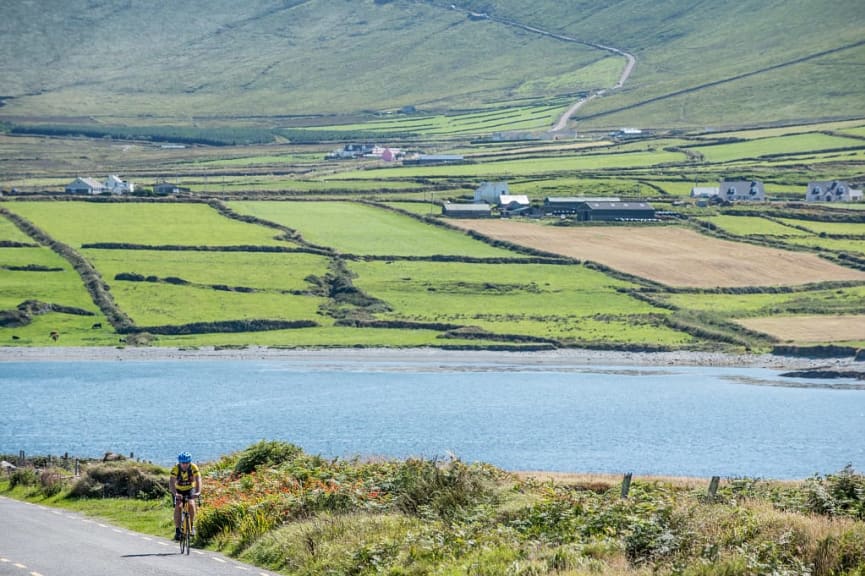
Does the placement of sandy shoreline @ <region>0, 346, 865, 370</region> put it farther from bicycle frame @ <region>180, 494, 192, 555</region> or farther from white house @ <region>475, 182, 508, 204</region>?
bicycle frame @ <region>180, 494, 192, 555</region>

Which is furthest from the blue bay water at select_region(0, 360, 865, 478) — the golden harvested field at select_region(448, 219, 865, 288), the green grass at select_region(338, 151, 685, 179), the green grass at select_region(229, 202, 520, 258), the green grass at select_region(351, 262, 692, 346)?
the green grass at select_region(338, 151, 685, 179)

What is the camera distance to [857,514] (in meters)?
24.5

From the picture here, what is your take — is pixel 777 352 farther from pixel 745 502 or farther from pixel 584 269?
pixel 745 502

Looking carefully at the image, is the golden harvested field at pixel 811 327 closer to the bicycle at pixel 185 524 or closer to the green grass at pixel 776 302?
the green grass at pixel 776 302

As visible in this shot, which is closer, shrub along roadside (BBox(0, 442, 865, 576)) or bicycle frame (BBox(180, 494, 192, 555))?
shrub along roadside (BBox(0, 442, 865, 576))

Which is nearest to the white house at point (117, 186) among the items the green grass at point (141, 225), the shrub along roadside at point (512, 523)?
the green grass at point (141, 225)

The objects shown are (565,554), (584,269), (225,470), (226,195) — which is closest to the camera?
(565,554)

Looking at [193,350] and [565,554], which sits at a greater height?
[565,554]

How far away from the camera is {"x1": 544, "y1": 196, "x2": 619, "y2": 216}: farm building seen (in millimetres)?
149250

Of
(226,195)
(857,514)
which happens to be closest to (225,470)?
(857,514)

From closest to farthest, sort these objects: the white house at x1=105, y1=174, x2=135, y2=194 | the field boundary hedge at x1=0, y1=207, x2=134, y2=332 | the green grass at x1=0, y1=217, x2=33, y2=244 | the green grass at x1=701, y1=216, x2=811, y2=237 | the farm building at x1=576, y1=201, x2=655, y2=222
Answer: the field boundary hedge at x1=0, y1=207, x2=134, y2=332, the green grass at x1=0, y1=217, x2=33, y2=244, the green grass at x1=701, y1=216, x2=811, y2=237, the farm building at x1=576, y1=201, x2=655, y2=222, the white house at x1=105, y1=174, x2=135, y2=194

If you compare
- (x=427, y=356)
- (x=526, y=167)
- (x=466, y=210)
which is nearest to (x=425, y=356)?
(x=427, y=356)

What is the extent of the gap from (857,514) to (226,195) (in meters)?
132

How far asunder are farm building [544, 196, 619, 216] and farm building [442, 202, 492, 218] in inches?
290
